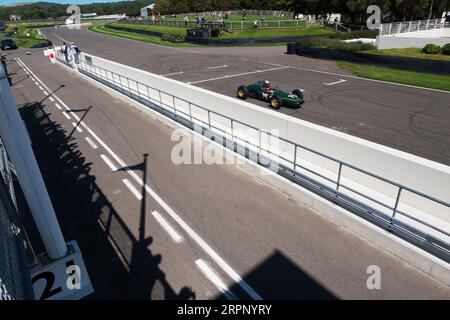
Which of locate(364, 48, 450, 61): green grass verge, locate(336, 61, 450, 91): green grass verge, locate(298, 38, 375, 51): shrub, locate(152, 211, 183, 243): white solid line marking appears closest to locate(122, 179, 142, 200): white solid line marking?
locate(152, 211, 183, 243): white solid line marking

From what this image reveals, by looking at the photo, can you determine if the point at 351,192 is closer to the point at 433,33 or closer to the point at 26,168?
the point at 26,168

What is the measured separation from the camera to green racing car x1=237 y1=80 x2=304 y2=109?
16.2 meters

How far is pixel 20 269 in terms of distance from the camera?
150 inches

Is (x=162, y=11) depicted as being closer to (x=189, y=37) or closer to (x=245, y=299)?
(x=189, y=37)

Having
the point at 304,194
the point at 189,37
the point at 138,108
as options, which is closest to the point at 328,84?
the point at 138,108

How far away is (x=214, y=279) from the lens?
6.38 meters

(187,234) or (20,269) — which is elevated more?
(20,269)

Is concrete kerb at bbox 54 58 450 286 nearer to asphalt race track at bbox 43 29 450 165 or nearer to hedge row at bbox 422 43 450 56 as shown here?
asphalt race track at bbox 43 29 450 165

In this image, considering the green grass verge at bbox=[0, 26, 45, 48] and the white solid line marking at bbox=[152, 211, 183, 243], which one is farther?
the green grass verge at bbox=[0, 26, 45, 48]

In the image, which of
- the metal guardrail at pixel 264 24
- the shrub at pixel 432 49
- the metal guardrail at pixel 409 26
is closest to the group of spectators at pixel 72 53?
the metal guardrail at pixel 264 24

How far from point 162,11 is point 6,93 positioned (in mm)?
132320

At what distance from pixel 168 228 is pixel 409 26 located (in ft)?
156

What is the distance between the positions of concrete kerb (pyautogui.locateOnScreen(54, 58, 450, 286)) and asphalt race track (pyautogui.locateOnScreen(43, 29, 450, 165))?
5.67 meters

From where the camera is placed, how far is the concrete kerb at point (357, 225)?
240 inches
